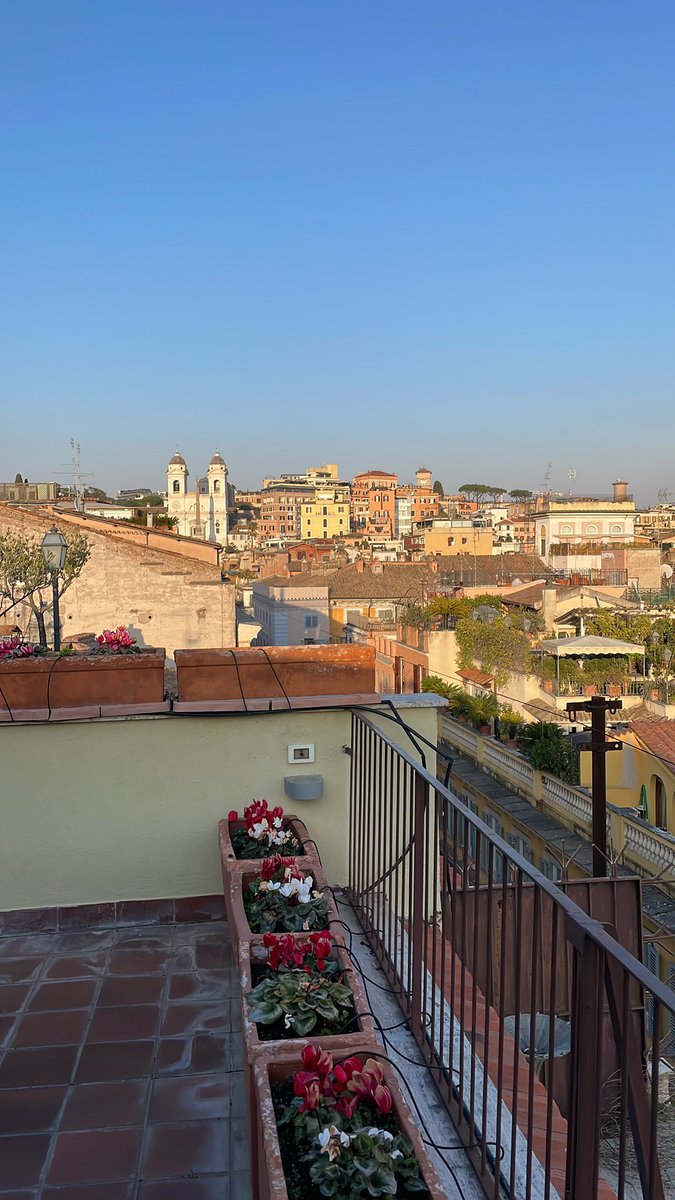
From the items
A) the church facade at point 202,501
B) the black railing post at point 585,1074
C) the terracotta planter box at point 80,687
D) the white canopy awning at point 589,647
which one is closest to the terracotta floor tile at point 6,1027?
the terracotta planter box at point 80,687

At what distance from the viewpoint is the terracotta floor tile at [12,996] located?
9.29 feet

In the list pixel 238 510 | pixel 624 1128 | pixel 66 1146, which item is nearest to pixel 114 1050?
pixel 66 1146

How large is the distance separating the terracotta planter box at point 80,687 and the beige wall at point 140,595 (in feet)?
51.9

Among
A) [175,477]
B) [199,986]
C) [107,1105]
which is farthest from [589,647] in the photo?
[175,477]

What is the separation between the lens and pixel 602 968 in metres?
1.38

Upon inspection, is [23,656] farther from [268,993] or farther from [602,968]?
[602,968]

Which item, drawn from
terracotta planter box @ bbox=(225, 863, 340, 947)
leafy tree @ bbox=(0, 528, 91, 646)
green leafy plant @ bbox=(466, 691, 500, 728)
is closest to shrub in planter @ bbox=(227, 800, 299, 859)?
terracotta planter box @ bbox=(225, 863, 340, 947)

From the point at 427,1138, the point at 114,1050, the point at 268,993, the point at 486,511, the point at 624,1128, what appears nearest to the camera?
the point at 624,1128

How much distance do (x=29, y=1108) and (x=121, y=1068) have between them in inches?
10.9

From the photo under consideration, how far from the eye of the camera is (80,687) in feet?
11.7

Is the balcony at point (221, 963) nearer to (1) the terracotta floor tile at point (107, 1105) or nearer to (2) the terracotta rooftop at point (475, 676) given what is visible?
(1) the terracotta floor tile at point (107, 1105)

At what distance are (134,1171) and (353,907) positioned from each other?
4.71ft

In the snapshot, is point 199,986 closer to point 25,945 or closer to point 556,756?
point 25,945

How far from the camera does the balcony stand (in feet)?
5.16
